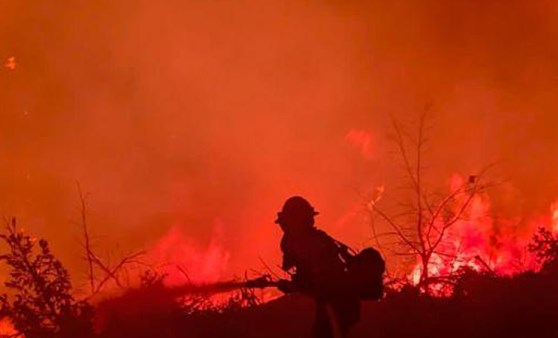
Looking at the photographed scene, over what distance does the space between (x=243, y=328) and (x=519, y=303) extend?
4640 millimetres

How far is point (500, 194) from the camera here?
36.3 meters

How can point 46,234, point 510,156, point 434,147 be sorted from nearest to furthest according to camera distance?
point 510,156 < point 434,147 < point 46,234

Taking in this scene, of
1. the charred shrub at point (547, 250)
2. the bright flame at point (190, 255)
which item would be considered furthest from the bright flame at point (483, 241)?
the bright flame at point (190, 255)

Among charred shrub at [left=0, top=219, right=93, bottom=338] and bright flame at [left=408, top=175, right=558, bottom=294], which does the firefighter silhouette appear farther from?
bright flame at [left=408, top=175, right=558, bottom=294]

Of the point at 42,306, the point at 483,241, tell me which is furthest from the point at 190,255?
the point at 42,306

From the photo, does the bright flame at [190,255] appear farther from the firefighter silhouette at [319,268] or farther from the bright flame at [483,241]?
the firefighter silhouette at [319,268]

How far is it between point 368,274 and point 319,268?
0.56 m

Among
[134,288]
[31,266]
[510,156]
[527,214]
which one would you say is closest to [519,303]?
[134,288]

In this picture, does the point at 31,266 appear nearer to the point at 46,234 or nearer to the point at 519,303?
the point at 519,303

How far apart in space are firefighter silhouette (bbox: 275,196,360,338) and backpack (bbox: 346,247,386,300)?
9cm

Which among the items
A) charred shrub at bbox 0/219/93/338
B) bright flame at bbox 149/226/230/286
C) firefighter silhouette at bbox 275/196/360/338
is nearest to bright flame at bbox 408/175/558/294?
firefighter silhouette at bbox 275/196/360/338

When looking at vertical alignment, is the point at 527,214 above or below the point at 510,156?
below

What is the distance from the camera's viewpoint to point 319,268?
7.69 meters

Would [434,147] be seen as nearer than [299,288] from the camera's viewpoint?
No
